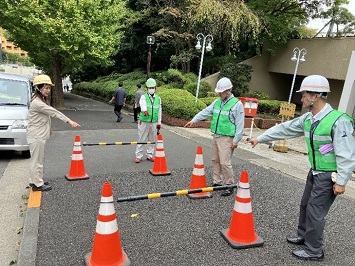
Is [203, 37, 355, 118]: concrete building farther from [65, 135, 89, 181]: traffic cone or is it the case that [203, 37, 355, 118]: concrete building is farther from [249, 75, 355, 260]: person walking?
[65, 135, 89, 181]: traffic cone

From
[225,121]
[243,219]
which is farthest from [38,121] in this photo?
[243,219]

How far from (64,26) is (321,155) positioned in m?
13.3

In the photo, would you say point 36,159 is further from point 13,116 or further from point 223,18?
point 223,18

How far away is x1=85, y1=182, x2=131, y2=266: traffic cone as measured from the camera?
2.92 metres

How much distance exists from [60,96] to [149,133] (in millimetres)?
13035

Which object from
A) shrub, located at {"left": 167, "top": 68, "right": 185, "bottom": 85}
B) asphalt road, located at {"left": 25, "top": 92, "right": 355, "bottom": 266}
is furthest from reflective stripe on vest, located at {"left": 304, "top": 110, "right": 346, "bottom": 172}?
shrub, located at {"left": 167, "top": 68, "right": 185, "bottom": 85}

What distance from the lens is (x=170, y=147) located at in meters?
8.92

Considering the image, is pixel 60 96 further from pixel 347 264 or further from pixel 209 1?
pixel 347 264

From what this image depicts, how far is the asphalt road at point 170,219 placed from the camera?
3311mm

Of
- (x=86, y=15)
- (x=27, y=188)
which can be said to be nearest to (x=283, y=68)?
(x=86, y=15)

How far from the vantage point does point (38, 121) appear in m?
4.71

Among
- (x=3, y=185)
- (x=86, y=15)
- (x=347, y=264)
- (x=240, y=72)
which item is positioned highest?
(x=86, y=15)

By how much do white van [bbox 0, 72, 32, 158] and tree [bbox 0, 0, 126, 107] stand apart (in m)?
6.94

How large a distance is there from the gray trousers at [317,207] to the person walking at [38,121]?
333 centimetres
